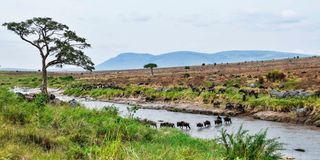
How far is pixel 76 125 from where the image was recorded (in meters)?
16.6

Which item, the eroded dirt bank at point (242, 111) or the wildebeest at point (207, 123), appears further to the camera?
the eroded dirt bank at point (242, 111)

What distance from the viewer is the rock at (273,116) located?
32750 millimetres

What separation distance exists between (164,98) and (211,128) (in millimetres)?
19270

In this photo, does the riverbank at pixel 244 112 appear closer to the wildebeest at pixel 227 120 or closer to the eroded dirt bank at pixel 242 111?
the eroded dirt bank at pixel 242 111

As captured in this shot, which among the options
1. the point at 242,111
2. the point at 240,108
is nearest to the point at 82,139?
the point at 242,111

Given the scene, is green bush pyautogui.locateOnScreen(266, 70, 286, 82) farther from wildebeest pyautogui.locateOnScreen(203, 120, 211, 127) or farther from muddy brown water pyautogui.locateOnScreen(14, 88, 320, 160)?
wildebeest pyautogui.locateOnScreen(203, 120, 211, 127)

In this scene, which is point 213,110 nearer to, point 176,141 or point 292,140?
point 292,140

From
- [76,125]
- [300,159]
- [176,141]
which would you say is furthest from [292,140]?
[76,125]

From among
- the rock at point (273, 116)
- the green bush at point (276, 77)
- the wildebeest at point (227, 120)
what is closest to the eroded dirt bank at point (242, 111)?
the rock at point (273, 116)

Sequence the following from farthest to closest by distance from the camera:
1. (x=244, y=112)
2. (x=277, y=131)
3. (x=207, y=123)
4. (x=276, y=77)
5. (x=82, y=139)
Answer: (x=276, y=77), (x=244, y=112), (x=207, y=123), (x=277, y=131), (x=82, y=139)

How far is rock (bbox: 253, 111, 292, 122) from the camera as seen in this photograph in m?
32.8

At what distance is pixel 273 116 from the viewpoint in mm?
33688

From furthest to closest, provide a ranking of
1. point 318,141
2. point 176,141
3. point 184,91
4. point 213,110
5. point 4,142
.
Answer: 1. point 184,91
2. point 213,110
3. point 318,141
4. point 176,141
5. point 4,142

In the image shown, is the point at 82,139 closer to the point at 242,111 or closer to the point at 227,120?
the point at 227,120
